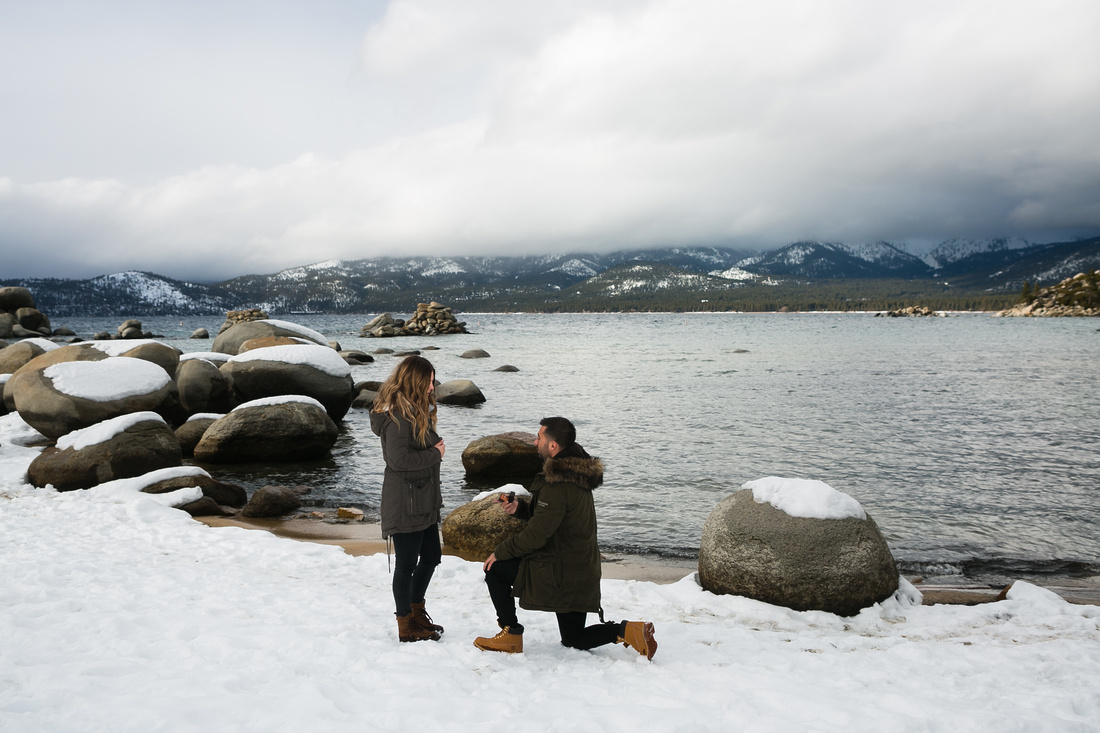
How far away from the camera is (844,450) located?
609 inches

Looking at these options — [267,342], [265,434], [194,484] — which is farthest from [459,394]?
[194,484]

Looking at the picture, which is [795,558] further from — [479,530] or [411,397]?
[411,397]

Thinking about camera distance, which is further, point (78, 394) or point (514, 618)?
point (78, 394)

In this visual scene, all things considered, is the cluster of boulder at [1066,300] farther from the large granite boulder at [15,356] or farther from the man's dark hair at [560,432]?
the large granite boulder at [15,356]

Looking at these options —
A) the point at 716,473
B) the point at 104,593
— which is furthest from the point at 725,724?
the point at 716,473

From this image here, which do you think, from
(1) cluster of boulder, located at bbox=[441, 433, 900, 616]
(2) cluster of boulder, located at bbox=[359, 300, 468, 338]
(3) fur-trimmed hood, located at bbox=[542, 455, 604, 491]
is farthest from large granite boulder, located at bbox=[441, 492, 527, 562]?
(2) cluster of boulder, located at bbox=[359, 300, 468, 338]

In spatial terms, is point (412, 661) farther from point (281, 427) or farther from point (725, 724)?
point (281, 427)

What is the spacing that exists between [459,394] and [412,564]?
18.1 m

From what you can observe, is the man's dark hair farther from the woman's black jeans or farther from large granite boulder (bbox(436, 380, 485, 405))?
large granite boulder (bbox(436, 380, 485, 405))

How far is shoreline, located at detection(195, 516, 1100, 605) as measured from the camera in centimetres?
715

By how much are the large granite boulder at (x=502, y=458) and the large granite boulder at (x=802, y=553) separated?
21.4ft

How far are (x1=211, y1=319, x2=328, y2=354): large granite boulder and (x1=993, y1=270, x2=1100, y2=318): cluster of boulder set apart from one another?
149694 millimetres

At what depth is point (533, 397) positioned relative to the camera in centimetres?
2556

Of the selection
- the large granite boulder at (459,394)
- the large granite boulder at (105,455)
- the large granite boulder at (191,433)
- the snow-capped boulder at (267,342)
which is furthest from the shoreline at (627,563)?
the large granite boulder at (459,394)
